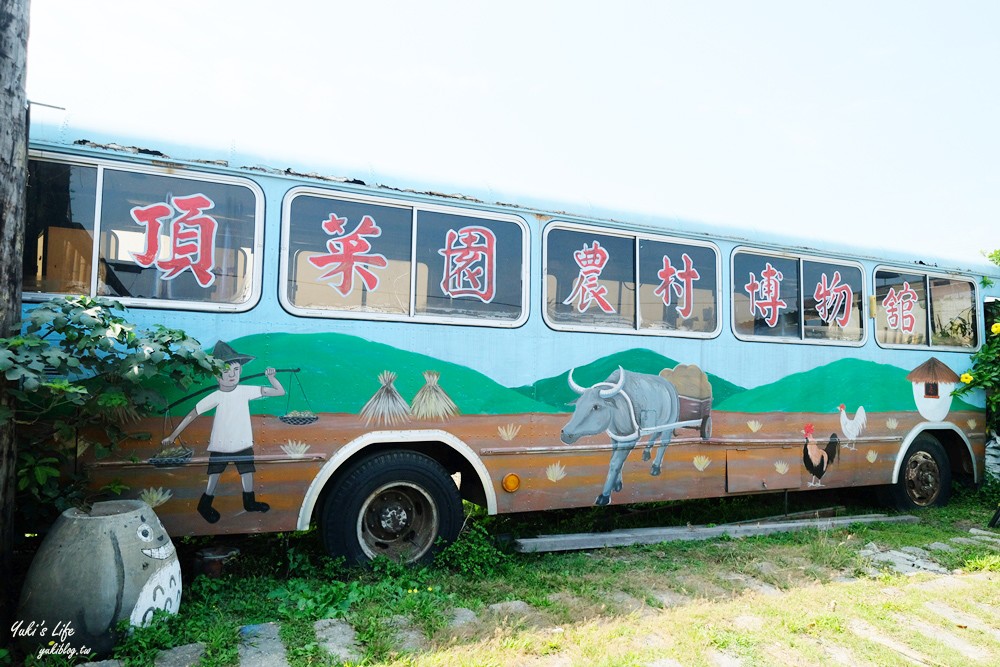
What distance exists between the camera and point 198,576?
13.3 feet

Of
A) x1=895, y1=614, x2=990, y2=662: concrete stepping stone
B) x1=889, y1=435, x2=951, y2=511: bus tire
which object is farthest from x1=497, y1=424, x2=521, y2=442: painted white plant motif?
x1=889, y1=435, x2=951, y2=511: bus tire

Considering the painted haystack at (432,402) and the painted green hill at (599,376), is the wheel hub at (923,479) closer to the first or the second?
Answer: the painted green hill at (599,376)

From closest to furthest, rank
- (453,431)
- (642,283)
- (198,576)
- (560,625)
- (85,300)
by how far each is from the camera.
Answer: (85,300) → (560,625) → (198,576) → (453,431) → (642,283)

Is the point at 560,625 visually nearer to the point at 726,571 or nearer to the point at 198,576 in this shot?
the point at 726,571

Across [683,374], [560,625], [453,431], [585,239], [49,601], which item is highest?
[585,239]

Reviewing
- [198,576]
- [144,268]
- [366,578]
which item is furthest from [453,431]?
[144,268]

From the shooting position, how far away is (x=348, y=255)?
14.4ft

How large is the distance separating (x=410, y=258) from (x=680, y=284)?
2.40 m

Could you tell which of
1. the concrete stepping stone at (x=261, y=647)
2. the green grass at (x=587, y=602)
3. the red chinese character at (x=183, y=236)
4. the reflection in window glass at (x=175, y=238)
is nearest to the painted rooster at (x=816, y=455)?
the green grass at (x=587, y=602)

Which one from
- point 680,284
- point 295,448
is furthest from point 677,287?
point 295,448

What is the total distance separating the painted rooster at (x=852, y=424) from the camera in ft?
20.6

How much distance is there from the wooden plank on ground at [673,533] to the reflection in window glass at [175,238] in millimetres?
2979

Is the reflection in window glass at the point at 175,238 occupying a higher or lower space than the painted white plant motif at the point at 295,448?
higher

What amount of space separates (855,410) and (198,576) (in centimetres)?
592
